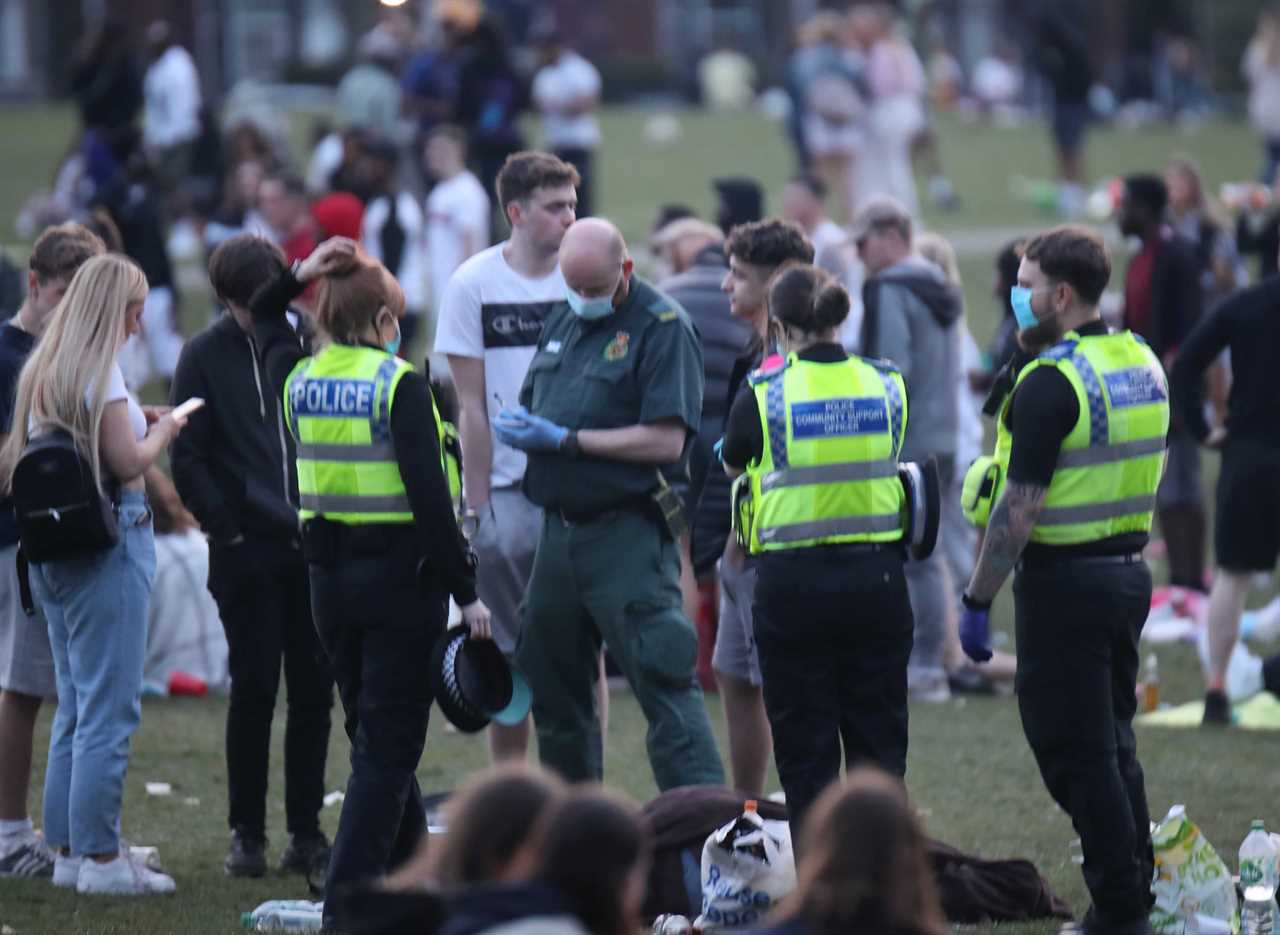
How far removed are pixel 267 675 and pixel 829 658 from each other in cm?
202

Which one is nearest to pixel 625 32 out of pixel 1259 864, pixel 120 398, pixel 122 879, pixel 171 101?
pixel 171 101

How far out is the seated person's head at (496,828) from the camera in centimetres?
386

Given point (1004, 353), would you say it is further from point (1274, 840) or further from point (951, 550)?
point (1274, 840)

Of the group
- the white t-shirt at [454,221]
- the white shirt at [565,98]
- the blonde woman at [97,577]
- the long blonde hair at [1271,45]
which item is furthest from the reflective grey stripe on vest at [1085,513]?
the long blonde hair at [1271,45]

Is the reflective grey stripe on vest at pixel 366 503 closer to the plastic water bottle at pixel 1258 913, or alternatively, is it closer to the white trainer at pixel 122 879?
the white trainer at pixel 122 879

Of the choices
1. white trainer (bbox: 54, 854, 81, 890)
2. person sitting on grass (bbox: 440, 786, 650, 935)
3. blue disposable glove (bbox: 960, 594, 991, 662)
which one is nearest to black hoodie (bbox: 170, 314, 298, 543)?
white trainer (bbox: 54, 854, 81, 890)

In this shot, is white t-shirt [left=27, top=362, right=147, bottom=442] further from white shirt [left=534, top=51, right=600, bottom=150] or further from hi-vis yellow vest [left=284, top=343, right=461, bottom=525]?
white shirt [left=534, top=51, right=600, bottom=150]

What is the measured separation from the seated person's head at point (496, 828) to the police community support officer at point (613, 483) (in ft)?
9.30

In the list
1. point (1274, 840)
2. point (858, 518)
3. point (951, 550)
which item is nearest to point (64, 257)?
point (858, 518)

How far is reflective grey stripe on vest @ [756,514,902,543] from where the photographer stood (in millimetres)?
5945

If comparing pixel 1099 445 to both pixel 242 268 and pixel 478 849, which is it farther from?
pixel 242 268

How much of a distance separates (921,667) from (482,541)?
3.00 meters

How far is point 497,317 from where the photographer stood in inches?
295

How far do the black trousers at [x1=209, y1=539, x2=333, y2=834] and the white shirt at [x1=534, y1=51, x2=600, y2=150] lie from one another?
12278mm
